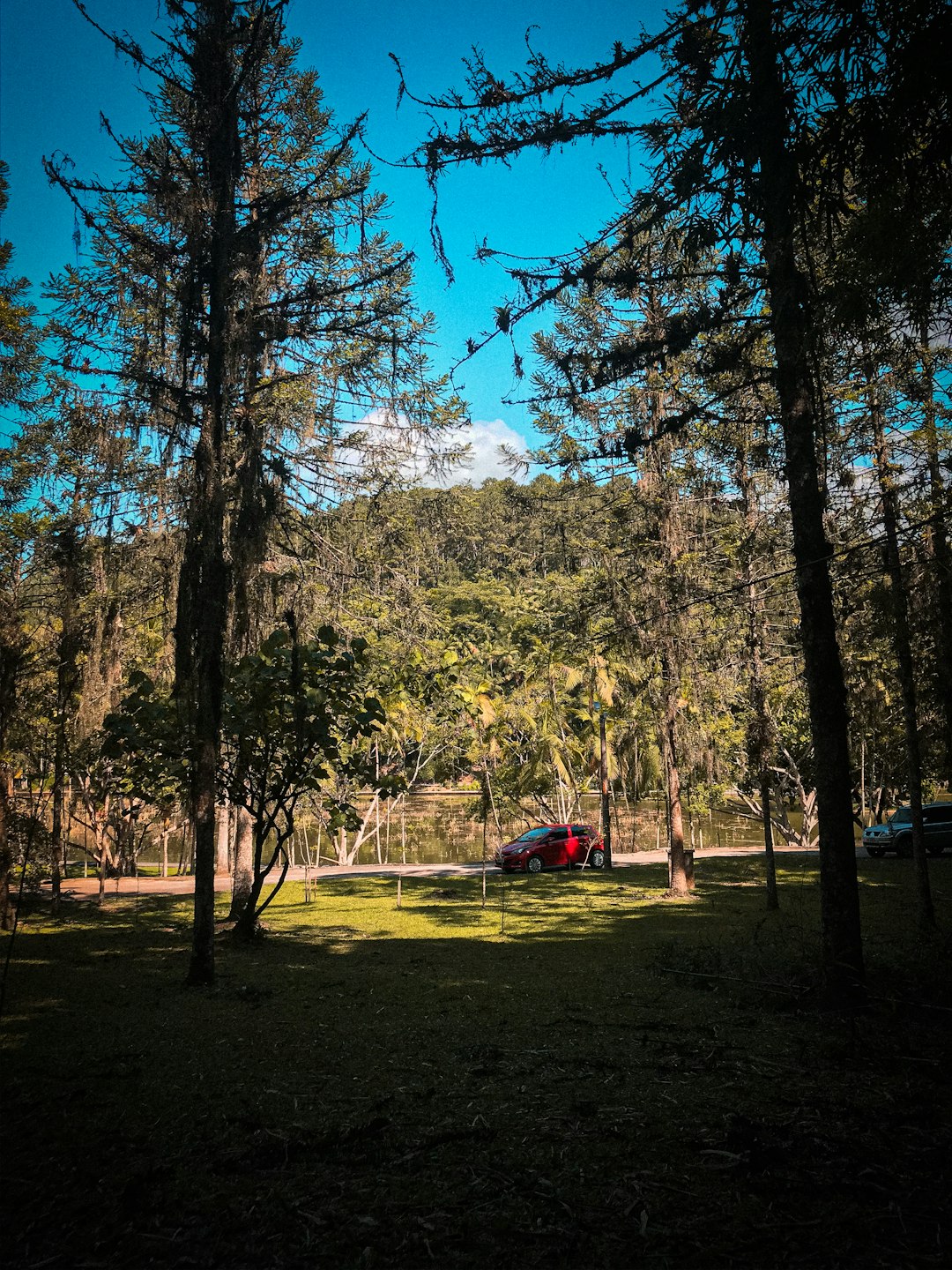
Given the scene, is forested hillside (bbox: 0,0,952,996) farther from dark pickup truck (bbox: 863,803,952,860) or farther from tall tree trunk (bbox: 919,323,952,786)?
dark pickup truck (bbox: 863,803,952,860)

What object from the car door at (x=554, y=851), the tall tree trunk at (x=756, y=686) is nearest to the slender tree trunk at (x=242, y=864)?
the tall tree trunk at (x=756, y=686)

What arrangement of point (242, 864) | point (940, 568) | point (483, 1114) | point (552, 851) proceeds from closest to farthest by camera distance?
1. point (483, 1114)
2. point (940, 568)
3. point (242, 864)
4. point (552, 851)

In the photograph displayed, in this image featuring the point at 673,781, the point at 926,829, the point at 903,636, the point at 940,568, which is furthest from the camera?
the point at 926,829

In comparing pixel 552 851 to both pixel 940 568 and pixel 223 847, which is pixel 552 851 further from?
pixel 940 568

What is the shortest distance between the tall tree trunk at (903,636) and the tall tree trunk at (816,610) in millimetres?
3599

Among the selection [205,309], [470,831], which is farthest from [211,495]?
[470,831]

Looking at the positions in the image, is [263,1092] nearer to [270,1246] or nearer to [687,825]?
[270,1246]

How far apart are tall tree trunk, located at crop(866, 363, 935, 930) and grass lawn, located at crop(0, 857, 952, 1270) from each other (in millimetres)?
2275

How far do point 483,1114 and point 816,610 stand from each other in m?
4.52

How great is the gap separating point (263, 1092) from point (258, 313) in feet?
28.3

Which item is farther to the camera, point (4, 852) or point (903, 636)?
point (4, 852)

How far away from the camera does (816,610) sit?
6.41 metres

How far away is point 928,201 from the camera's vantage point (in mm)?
5000

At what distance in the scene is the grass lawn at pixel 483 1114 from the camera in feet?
9.18
